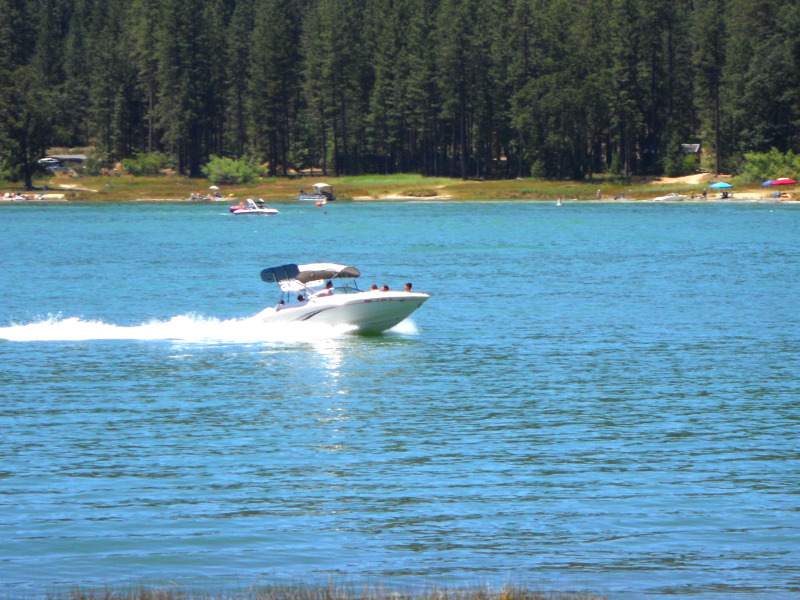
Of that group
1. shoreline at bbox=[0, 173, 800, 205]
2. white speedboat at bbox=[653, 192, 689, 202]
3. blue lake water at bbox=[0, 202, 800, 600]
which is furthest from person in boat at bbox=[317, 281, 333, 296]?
white speedboat at bbox=[653, 192, 689, 202]

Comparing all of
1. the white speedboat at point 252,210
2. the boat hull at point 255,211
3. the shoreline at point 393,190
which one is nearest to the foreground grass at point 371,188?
the shoreline at point 393,190

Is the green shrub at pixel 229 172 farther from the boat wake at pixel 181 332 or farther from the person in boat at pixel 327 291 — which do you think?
the person in boat at pixel 327 291

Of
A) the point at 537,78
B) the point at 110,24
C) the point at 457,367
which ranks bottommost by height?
the point at 457,367

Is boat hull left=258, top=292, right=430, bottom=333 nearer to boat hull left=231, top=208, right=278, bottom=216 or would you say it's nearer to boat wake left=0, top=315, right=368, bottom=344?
boat wake left=0, top=315, right=368, bottom=344

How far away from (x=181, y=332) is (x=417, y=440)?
17.2m

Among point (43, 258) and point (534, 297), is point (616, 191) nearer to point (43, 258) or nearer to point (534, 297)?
point (43, 258)

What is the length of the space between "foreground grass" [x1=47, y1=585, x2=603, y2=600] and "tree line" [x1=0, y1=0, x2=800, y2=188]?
391ft

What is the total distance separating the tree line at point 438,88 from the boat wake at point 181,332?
322 ft

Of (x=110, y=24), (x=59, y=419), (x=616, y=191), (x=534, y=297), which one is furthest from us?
(x=110, y=24)

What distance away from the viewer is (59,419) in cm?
2488

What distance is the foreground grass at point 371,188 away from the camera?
132m

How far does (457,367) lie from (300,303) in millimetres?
6153

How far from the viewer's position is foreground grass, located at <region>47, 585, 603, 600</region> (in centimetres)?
1244

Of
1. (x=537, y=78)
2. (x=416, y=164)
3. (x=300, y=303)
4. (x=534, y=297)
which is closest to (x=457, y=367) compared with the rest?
(x=300, y=303)
